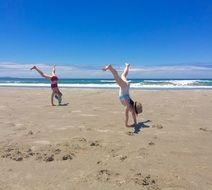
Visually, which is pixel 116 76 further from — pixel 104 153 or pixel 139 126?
pixel 104 153

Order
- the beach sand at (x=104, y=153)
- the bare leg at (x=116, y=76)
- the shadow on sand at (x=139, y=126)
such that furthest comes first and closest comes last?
1. the shadow on sand at (x=139, y=126)
2. the bare leg at (x=116, y=76)
3. the beach sand at (x=104, y=153)

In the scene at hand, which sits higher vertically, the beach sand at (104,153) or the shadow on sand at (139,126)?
the shadow on sand at (139,126)

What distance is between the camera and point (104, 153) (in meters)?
6.59

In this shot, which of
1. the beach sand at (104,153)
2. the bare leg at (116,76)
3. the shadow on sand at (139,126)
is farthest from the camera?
the shadow on sand at (139,126)

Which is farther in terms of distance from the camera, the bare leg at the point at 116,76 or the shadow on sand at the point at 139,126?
the shadow on sand at the point at 139,126

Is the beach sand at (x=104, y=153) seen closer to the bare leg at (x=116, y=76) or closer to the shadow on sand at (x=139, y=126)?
the shadow on sand at (x=139, y=126)

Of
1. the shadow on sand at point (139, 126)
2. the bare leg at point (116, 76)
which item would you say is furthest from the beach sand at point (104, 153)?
the bare leg at point (116, 76)

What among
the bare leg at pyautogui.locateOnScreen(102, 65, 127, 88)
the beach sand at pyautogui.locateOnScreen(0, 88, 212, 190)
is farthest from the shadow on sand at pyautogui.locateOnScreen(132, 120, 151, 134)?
the bare leg at pyautogui.locateOnScreen(102, 65, 127, 88)

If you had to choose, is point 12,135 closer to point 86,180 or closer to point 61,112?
point 86,180

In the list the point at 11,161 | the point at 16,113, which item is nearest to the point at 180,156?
the point at 11,161

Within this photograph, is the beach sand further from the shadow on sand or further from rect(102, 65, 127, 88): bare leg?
rect(102, 65, 127, 88): bare leg

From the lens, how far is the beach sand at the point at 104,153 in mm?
5074

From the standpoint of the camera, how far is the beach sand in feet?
16.6

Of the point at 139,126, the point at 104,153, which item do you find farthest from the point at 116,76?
the point at 104,153
